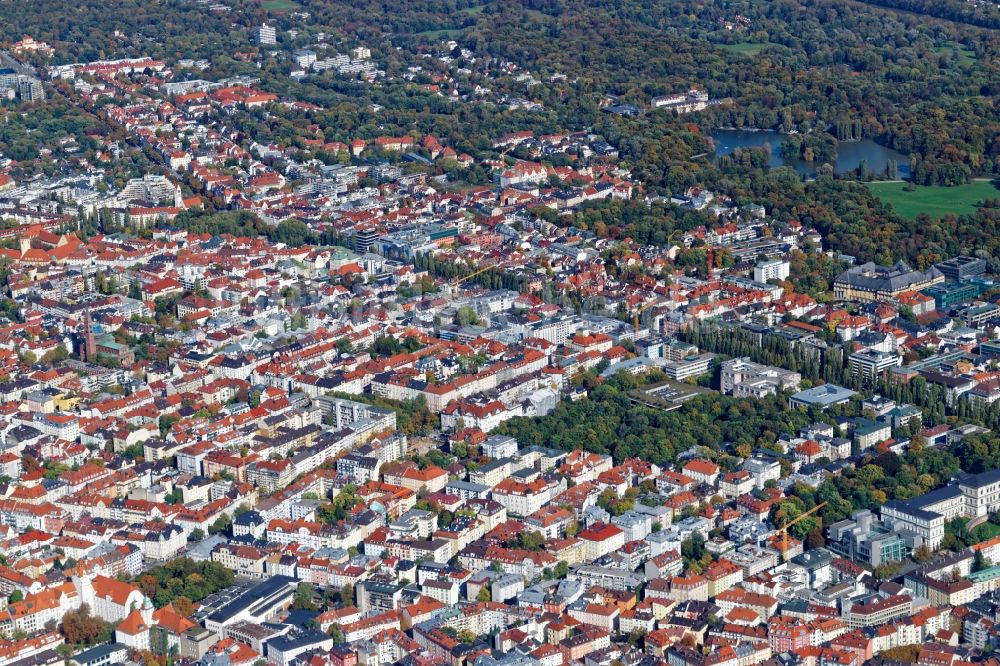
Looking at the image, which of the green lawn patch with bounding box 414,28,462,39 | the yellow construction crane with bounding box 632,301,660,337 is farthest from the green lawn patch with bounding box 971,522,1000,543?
the green lawn patch with bounding box 414,28,462,39

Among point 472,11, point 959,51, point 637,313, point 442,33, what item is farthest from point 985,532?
point 472,11

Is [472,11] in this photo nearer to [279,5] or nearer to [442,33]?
[442,33]

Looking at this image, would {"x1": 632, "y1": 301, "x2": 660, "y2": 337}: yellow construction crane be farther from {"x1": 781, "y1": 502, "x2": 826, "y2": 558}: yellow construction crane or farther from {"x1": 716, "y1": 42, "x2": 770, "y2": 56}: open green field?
{"x1": 716, "y1": 42, "x2": 770, "y2": 56}: open green field

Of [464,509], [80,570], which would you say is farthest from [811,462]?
[80,570]

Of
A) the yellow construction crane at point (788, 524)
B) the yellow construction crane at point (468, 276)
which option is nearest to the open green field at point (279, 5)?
the yellow construction crane at point (468, 276)

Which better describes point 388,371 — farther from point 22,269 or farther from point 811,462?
point 22,269

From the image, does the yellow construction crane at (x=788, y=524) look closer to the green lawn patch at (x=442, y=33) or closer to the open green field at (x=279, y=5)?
the green lawn patch at (x=442, y=33)

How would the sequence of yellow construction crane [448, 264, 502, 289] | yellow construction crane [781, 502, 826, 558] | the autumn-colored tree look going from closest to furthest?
the autumn-colored tree, yellow construction crane [781, 502, 826, 558], yellow construction crane [448, 264, 502, 289]

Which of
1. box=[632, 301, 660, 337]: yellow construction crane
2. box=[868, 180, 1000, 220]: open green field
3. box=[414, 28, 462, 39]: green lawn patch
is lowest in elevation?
box=[414, 28, 462, 39]: green lawn patch
